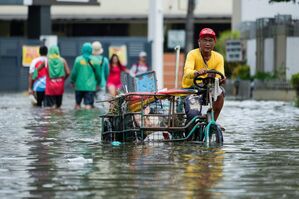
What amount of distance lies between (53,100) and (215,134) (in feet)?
42.2

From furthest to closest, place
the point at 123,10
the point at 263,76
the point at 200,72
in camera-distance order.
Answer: the point at 123,10 < the point at 263,76 < the point at 200,72

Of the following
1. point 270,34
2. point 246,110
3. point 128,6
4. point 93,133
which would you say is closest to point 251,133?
point 93,133

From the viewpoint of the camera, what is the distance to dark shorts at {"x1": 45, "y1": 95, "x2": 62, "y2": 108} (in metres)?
28.0

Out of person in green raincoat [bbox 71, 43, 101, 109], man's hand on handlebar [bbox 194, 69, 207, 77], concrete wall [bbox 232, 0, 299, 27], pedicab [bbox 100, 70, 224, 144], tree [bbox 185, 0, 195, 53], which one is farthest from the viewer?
tree [bbox 185, 0, 195, 53]

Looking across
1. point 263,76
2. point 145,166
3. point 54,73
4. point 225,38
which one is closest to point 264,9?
point 263,76

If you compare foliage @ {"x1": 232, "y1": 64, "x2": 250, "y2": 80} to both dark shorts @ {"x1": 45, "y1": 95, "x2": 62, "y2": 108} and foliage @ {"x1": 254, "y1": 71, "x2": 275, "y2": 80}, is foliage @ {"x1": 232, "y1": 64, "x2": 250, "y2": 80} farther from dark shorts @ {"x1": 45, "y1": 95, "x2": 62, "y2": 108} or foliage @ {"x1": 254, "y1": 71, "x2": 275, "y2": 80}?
dark shorts @ {"x1": 45, "y1": 95, "x2": 62, "y2": 108}

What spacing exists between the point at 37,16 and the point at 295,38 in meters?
9.74

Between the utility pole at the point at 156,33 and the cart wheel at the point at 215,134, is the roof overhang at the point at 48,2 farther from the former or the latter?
the cart wheel at the point at 215,134

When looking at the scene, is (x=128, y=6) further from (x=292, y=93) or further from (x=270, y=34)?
(x=292, y=93)

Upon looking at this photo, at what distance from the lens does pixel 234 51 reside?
49.7 metres

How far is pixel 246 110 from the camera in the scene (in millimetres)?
28250

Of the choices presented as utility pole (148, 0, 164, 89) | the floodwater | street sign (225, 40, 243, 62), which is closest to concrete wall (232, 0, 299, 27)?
street sign (225, 40, 243, 62)

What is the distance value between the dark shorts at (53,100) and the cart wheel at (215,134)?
12.5m

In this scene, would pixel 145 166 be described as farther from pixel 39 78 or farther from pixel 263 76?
pixel 263 76
